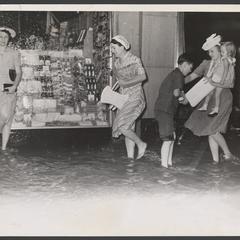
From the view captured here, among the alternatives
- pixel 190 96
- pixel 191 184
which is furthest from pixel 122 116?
pixel 191 184

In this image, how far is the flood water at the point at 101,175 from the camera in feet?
12.9

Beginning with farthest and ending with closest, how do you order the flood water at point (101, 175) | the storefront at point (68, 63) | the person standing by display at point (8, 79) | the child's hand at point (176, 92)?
the storefront at point (68, 63)
the person standing by display at point (8, 79)
the child's hand at point (176, 92)
the flood water at point (101, 175)

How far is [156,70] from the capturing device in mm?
6906

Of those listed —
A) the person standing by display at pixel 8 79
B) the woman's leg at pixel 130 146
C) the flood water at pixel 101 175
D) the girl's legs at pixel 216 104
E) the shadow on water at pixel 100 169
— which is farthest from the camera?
the person standing by display at pixel 8 79

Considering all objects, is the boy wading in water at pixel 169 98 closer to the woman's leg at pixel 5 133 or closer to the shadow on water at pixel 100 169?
the shadow on water at pixel 100 169

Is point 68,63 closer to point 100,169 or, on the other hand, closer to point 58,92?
point 58,92

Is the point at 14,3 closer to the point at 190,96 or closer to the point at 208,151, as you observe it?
the point at 190,96

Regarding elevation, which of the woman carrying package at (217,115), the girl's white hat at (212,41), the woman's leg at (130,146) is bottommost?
the woman's leg at (130,146)

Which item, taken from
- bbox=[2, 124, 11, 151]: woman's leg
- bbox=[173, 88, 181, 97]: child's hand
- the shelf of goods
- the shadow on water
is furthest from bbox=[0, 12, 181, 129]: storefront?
bbox=[173, 88, 181, 97]: child's hand

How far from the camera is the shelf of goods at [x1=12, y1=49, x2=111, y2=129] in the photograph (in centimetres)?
647

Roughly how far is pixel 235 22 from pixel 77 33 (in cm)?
242

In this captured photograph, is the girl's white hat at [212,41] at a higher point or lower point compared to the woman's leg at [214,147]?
higher

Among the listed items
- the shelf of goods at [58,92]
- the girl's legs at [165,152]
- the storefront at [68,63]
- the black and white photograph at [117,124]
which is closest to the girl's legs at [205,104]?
the black and white photograph at [117,124]

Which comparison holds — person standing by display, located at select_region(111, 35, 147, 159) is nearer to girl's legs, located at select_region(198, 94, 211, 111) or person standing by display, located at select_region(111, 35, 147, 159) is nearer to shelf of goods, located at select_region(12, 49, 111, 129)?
girl's legs, located at select_region(198, 94, 211, 111)
